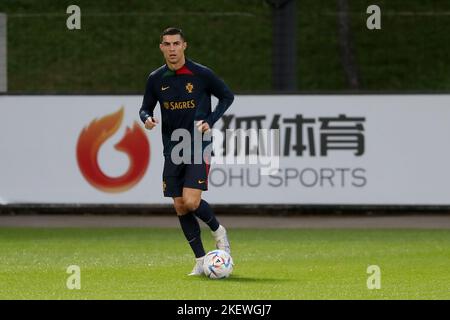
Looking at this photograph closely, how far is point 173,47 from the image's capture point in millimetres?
12688

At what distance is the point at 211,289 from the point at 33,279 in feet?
6.39

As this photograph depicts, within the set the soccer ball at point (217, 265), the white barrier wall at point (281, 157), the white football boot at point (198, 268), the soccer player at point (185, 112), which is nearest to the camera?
the soccer ball at point (217, 265)

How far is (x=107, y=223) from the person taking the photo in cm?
2052

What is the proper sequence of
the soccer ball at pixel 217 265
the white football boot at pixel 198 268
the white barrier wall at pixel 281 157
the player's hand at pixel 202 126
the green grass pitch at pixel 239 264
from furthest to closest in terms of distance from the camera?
the white barrier wall at pixel 281 157
the white football boot at pixel 198 268
the soccer ball at pixel 217 265
the player's hand at pixel 202 126
the green grass pitch at pixel 239 264

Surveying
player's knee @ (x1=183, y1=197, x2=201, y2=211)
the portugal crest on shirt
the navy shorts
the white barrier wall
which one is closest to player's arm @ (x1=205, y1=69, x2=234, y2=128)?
the portugal crest on shirt

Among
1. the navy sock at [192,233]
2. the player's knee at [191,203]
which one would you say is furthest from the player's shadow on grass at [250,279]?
the player's knee at [191,203]

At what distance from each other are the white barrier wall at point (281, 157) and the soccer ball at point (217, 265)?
8.24 metres

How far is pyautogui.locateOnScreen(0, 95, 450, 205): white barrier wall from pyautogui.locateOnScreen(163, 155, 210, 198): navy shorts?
7.92 m

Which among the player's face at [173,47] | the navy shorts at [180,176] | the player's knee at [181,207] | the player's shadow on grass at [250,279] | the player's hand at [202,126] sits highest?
the player's face at [173,47]

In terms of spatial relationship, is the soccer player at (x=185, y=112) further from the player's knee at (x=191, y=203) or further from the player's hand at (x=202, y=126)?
the player's hand at (x=202, y=126)

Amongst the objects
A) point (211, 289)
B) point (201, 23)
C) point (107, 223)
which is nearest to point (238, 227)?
point (107, 223)

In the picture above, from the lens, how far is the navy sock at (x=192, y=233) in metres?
13.1

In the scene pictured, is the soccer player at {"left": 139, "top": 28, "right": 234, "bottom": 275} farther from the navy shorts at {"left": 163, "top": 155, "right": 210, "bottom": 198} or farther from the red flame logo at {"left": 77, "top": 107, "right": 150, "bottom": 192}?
the red flame logo at {"left": 77, "top": 107, "right": 150, "bottom": 192}

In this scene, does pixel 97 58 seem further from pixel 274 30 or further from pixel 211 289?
pixel 211 289
